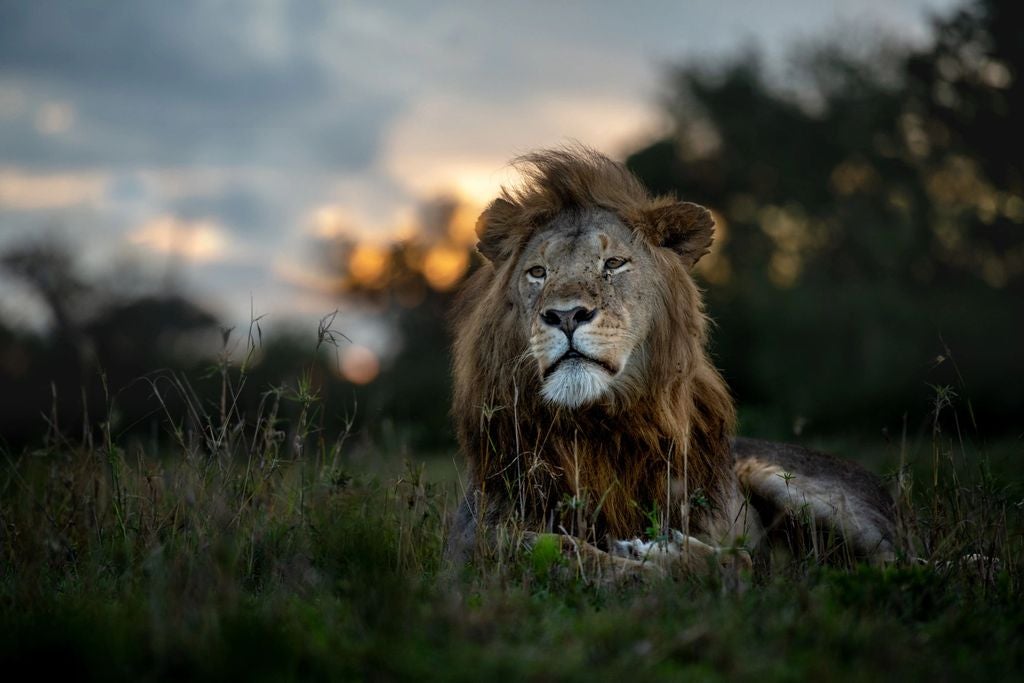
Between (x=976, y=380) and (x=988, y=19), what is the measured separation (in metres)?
10.9

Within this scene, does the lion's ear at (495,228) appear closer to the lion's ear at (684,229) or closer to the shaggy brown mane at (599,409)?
the shaggy brown mane at (599,409)

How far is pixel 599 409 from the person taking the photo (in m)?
5.88

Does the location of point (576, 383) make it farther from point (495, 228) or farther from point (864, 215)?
point (864, 215)

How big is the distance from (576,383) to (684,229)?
134 cm

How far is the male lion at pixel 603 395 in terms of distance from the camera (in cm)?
559

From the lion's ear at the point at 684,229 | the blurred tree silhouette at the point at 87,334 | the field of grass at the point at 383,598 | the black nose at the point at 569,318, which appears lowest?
the blurred tree silhouette at the point at 87,334

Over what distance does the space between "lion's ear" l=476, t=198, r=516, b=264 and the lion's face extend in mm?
243

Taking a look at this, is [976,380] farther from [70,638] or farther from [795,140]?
[70,638]

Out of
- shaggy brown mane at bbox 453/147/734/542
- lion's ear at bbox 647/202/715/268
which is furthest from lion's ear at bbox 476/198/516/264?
lion's ear at bbox 647/202/715/268

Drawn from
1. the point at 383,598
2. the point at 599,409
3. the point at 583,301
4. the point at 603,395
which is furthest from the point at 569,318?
the point at 383,598

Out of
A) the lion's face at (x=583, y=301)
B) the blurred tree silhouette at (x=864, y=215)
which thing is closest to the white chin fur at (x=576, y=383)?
the lion's face at (x=583, y=301)

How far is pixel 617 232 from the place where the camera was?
6.20 metres

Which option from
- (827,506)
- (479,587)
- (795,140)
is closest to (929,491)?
(827,506)

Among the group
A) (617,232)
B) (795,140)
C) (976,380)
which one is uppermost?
(795,140)
